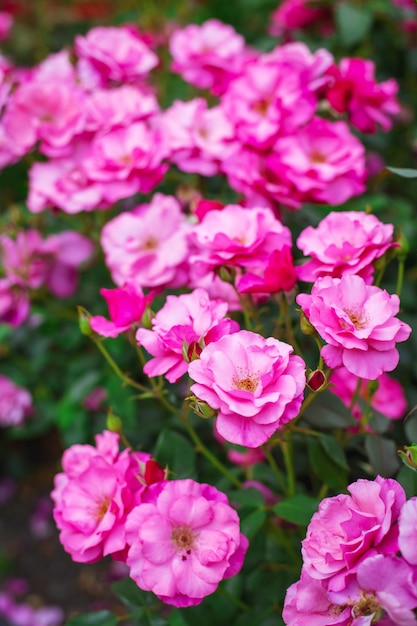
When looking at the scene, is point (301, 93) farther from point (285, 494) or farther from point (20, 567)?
point (20, 567)

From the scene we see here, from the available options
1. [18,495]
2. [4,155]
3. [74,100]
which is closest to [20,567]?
[18,495]

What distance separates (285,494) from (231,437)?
0.36m

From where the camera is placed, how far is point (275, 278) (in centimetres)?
80

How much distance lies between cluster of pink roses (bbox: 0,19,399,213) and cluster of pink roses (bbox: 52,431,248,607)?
0.47m

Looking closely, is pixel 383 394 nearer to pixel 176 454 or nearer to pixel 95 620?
pixel 176 454

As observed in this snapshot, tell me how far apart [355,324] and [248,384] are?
0.42ft

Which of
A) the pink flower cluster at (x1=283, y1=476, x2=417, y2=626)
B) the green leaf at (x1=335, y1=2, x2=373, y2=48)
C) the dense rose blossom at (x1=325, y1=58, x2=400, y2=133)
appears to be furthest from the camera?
the green leaf at (x1=335, y1=2, x2=373, y2=48)

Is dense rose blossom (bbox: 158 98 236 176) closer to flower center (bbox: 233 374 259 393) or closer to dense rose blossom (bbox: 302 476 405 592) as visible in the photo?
flower center (bbox: 233 374 259 393)

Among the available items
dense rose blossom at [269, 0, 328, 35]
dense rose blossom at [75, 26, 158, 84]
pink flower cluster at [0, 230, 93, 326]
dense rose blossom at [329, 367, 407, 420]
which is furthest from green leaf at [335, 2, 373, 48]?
dense rose blossom at [329, 367, 407, 420]

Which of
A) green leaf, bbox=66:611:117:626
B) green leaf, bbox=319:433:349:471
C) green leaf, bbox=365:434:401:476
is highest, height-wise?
green leaf, bbox=319:433:349:471

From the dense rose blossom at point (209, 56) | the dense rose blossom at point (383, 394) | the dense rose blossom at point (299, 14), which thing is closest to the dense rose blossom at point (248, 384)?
the dense rose blossom at point (383, 394)

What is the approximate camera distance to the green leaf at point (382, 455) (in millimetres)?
868

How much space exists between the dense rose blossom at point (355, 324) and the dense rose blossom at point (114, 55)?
2.32 ft

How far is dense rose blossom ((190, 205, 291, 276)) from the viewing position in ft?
2.73
